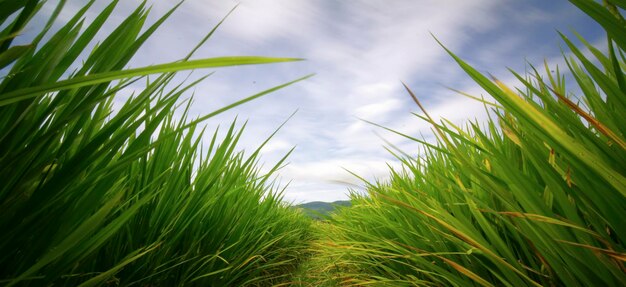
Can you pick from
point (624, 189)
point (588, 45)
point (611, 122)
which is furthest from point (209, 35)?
point (588, 45)

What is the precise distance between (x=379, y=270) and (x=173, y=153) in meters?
0.87

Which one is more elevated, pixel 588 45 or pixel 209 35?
pixel 209 35

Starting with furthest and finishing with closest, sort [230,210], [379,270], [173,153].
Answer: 1. [379,270]
2. [230,210]
3. [173,153]

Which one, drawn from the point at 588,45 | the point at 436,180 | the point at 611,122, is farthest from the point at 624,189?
the point at 436,180

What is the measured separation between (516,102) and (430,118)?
147mm

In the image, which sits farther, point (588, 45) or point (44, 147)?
point (588, 45)

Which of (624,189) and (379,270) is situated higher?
(624,189)

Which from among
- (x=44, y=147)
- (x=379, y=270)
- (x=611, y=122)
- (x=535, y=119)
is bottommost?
(x=379, y=270)

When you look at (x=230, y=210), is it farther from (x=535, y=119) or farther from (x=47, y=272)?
(x=535, y=119)

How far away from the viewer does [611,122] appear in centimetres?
51

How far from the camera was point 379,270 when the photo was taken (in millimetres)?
1224

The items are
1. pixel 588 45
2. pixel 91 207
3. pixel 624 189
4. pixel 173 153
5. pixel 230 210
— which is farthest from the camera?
pixel 230 210

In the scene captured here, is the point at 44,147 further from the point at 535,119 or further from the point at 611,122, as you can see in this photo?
the point at 611,122

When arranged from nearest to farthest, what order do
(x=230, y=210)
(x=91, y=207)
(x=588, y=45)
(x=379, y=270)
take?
1. (x=91, y=207)
2. (x=588, y=45)
3. (x=230, y=210)
4. (x=379, y=270)
